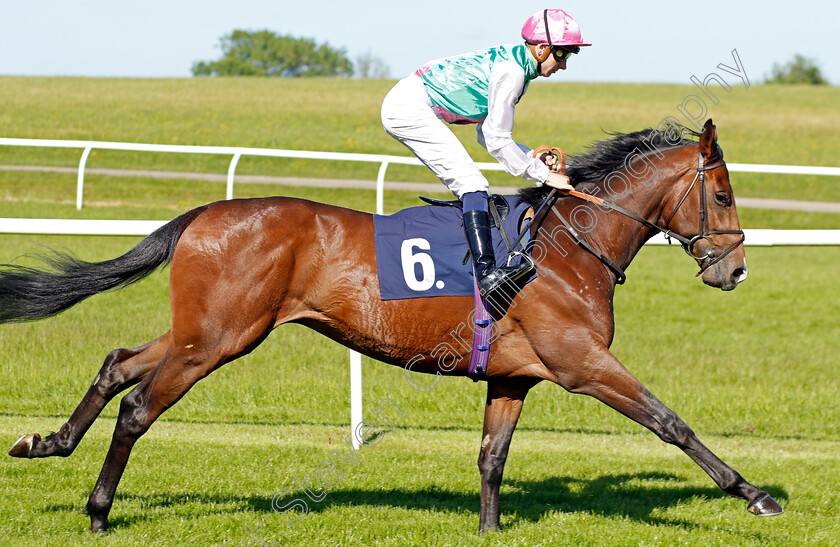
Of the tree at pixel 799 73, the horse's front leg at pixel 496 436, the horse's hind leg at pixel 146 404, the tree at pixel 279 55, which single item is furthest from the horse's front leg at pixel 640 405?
the tree at pixel 279 55

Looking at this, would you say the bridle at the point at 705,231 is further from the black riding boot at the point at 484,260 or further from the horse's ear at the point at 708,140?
the black riding boot at the point at 484,260

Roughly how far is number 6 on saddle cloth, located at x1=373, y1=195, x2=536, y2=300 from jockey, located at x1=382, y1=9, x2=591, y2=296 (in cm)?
10

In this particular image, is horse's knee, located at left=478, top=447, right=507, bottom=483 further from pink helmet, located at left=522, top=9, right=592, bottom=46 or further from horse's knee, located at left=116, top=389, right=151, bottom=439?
pink helmet, located at left=522, top=9, right=592, bottom=46

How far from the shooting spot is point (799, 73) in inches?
2302

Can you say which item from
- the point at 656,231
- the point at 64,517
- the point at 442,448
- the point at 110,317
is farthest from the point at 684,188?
the point at 110,317

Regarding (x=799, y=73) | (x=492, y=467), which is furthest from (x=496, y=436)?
(x=799, y=73)

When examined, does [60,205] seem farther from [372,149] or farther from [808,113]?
[808,113]

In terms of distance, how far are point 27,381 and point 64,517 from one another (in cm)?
270

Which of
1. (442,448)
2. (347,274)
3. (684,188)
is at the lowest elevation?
(442,448)

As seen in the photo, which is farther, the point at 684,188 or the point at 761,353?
the point at 761,353

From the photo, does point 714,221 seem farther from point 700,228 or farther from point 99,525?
point 99,525

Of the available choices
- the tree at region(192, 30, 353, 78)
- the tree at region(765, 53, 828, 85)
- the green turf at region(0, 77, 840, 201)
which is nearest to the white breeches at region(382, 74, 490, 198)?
the green turf at region(0, 77, 840, 201)

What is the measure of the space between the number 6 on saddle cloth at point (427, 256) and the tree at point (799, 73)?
58.7 meters

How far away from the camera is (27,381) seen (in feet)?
20.8
